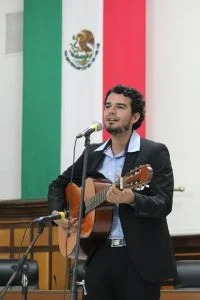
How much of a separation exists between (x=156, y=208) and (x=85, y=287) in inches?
25.6

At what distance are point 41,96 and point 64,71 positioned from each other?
1.38ft

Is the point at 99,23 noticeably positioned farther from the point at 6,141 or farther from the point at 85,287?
the point at 85,287

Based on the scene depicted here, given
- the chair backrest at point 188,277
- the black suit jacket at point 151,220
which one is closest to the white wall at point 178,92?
the chair backrest at point 188,277

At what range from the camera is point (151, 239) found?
3.32 m

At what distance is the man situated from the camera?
327 centimetres

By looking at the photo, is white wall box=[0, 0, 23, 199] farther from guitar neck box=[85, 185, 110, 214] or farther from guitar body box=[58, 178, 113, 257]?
guitar neck box=[85, 185, 110, 214]

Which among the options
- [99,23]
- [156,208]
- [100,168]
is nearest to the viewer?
[156,208]

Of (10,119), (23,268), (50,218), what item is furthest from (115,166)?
(10,119)

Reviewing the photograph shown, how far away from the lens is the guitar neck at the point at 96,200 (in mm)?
3435

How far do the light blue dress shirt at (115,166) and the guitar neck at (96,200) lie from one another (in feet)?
0.29

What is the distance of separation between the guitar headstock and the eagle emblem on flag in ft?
15.2

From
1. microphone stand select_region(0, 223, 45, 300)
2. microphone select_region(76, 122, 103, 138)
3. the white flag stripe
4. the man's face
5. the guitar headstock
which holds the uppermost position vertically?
the white flag stripe

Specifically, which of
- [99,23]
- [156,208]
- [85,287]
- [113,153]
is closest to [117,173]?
[113,153]

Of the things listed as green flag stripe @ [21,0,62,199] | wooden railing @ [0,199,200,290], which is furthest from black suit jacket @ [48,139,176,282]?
green flag stripe @ [21,0,62,199]
